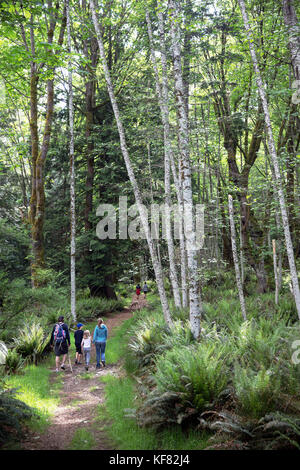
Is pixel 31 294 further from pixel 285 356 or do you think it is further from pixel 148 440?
pixel 285 356

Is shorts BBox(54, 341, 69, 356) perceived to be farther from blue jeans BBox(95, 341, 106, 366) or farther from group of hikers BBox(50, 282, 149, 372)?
blue jeans BBox(95, 341, 106, 366)

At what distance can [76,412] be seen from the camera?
645cm

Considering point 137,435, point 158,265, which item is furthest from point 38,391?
point 158,265

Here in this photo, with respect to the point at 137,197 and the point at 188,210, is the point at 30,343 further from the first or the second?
the point at 188,210

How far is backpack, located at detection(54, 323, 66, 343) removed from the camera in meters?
9.55

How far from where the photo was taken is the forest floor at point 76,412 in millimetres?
4898

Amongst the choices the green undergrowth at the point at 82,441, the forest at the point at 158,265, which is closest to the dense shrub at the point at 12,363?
the forest at the point at 158,265

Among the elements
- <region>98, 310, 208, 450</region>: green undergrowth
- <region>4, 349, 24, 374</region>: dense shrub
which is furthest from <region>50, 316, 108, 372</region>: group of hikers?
<region>98, 310, 208, 450</region>: green undergrowth

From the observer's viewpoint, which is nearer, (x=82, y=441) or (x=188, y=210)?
(x=82, y=441)

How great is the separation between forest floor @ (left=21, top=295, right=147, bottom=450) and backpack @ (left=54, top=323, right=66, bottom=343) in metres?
0.92

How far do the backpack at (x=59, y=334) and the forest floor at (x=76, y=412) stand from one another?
0.92m

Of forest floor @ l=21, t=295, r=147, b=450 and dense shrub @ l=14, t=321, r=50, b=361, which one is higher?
dense shrub @ l=14, t=321, r=50, b=361

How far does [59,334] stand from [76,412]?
348cm

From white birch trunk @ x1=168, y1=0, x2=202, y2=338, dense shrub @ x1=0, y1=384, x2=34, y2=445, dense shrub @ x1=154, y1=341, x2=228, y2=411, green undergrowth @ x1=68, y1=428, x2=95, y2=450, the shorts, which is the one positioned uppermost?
white birch trunk @ x1=168, y1=0, x2=202, y2=338
